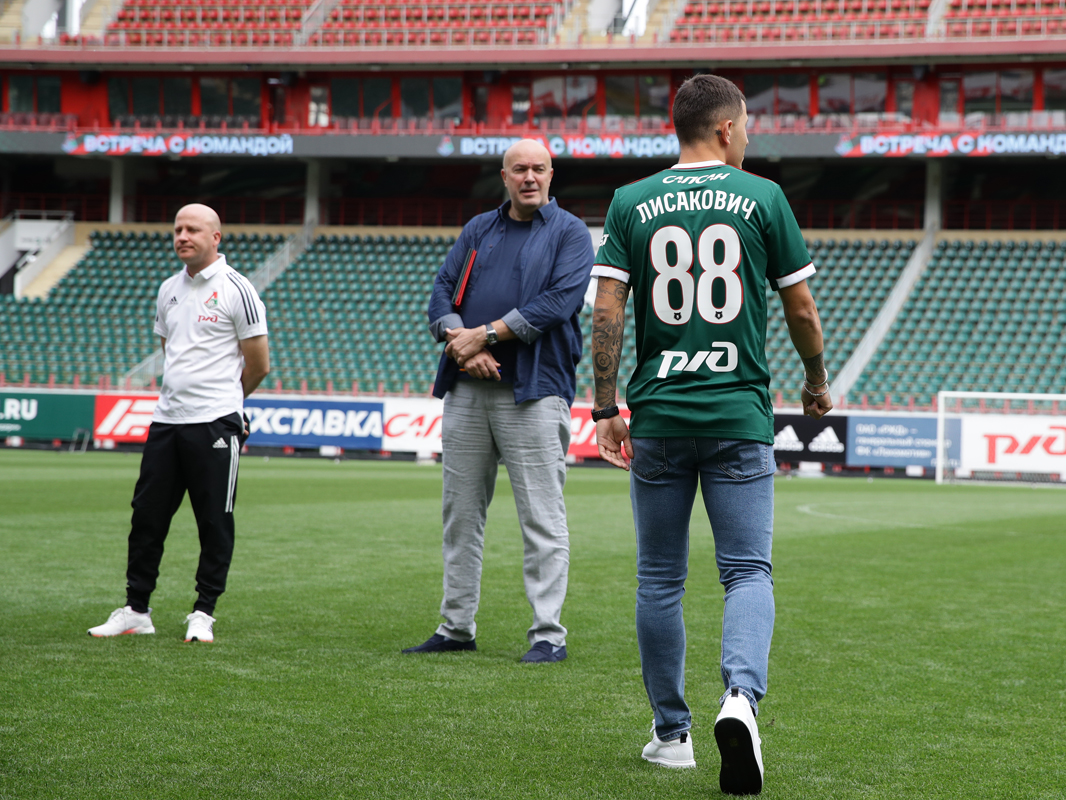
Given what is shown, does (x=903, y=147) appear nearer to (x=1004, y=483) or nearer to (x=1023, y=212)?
Result: (x=1023, y=212)

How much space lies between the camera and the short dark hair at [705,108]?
3207 millimetres

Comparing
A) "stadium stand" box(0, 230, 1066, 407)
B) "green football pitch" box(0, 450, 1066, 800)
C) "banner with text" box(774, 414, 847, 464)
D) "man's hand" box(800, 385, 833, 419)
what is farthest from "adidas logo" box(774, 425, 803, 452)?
"man's hand" box(800, 385, 833, 419)

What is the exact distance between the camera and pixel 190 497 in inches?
202

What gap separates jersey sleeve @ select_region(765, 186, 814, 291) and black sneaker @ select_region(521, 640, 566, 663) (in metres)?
2.15

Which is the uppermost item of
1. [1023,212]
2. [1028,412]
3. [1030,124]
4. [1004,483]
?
[1030,124]

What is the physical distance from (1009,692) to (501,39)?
31640 millimetres

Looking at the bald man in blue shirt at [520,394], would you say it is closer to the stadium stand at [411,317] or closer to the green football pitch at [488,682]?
the green football pitch at [488,682]

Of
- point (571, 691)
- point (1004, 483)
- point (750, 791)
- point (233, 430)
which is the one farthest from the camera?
point (1004, 483)

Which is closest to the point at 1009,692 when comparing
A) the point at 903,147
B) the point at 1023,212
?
the point at 903,147

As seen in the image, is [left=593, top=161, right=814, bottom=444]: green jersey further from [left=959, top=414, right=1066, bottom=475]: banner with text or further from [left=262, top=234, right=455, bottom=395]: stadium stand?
[left=262, top=234, right=455, bottom=395]: stadium stand

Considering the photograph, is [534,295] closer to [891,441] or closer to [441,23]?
[891,441]

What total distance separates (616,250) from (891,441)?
2043cm

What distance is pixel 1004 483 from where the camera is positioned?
20703mm

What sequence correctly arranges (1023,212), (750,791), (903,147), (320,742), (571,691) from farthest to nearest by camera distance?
(1023,212) → (903,147) → (571,691) → (320,742) → (750,791)
